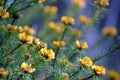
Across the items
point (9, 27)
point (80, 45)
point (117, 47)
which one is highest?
point (9, 27)

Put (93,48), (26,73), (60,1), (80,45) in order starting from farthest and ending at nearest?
1. (60,1)
2. (93,48)
3. (80,45)
4. (26,73)

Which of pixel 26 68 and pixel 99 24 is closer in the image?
pixel 26 68

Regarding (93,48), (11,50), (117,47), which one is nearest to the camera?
(11,50)

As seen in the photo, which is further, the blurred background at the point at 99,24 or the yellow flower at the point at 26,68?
the blurred background at the point at 99,24

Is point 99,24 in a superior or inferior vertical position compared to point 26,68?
inferior

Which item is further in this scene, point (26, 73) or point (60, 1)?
point (60, 1)

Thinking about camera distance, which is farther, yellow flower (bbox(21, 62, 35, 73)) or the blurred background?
the blurred background

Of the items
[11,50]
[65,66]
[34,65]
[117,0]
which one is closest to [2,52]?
[11,50]

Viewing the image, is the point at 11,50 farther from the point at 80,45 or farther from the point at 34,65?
the point at 80,45

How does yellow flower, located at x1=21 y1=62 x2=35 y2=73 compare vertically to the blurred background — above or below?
above

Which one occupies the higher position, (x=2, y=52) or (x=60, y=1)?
(x=2, y=52)

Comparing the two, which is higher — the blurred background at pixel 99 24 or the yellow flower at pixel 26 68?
the yellow flower at pixel 26 68
